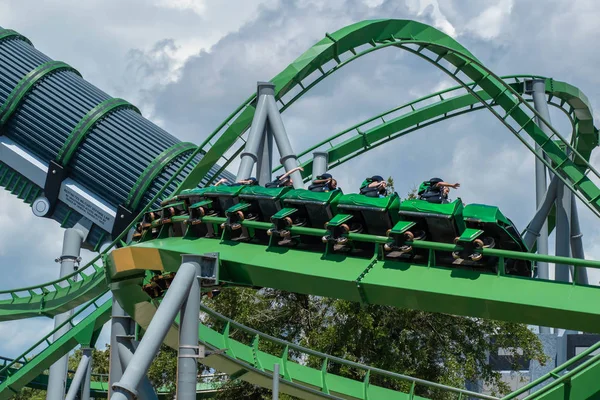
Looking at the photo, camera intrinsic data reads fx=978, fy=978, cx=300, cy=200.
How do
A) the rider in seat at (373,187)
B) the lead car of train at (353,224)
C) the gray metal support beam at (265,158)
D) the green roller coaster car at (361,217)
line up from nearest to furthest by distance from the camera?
the lead car of train at (353,224) → the green roller coaster car at (361,217) → the rider in seat at (373,187) → the gray metal support beam at (265,158)

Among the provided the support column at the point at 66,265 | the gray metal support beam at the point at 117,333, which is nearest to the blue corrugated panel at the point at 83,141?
the support column at the point at 66,265

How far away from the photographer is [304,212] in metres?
9.55

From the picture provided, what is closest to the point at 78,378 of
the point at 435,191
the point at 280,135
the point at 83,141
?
the point at 280,135

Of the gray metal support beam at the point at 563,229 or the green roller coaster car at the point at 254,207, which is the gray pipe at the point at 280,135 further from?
the gray metal support beam at the point at 563,229

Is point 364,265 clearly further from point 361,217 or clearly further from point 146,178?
point 146,178

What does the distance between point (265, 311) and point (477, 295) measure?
11.7 m

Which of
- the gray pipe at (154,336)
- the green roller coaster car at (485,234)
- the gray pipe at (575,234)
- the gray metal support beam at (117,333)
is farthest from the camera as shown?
the gray pipe at (575,234)

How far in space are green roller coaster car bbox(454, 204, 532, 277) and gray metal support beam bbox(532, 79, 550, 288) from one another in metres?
9.75

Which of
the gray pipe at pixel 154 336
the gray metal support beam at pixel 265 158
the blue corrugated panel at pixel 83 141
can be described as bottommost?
the gray pipe at pixel 154 336

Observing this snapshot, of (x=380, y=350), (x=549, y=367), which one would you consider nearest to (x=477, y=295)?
(x=380, y=350)

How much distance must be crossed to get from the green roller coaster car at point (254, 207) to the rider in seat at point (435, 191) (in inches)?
54.4

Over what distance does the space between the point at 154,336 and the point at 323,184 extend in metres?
2.49

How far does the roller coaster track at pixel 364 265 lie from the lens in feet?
26.3

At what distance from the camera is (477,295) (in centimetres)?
809
